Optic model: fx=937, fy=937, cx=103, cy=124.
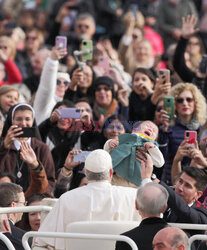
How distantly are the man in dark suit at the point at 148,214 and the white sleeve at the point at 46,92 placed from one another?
4972 mm

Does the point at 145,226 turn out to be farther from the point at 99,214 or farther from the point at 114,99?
the point at 114,99

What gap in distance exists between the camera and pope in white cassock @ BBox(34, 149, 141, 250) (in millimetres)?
7723

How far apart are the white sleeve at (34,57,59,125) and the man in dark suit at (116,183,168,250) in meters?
4.97

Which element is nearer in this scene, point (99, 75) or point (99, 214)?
point (99, 214)

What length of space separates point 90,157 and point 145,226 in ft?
3.55

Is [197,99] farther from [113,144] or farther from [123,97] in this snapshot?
[113,144]

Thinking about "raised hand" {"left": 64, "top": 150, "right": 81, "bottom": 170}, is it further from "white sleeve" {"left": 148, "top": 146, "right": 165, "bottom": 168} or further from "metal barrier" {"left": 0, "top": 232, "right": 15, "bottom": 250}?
"metal barrier" {"left": 0, "top": 232, "right": 15, "bottom": 250}

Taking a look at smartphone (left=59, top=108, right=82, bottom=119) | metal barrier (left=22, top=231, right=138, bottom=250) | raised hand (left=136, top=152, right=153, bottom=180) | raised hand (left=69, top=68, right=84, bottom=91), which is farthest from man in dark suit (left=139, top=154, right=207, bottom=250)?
raised hand (left=69, top=68, right=84, bottom=91)

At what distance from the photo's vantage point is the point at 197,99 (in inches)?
457

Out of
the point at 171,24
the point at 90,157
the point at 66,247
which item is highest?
the point at 171,24

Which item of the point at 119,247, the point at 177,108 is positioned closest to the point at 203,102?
the point at 177,108

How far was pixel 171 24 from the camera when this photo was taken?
1830 centimetres

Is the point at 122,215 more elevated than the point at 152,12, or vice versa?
the point at 152,12

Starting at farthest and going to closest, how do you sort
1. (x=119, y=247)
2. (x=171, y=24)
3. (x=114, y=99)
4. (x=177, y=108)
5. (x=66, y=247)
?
1. (x=171, y=24)
2. (x=114, y=99)
3. (x=177, y=108)
4. (x=66, y=247)
5. (x=119, y=247)
